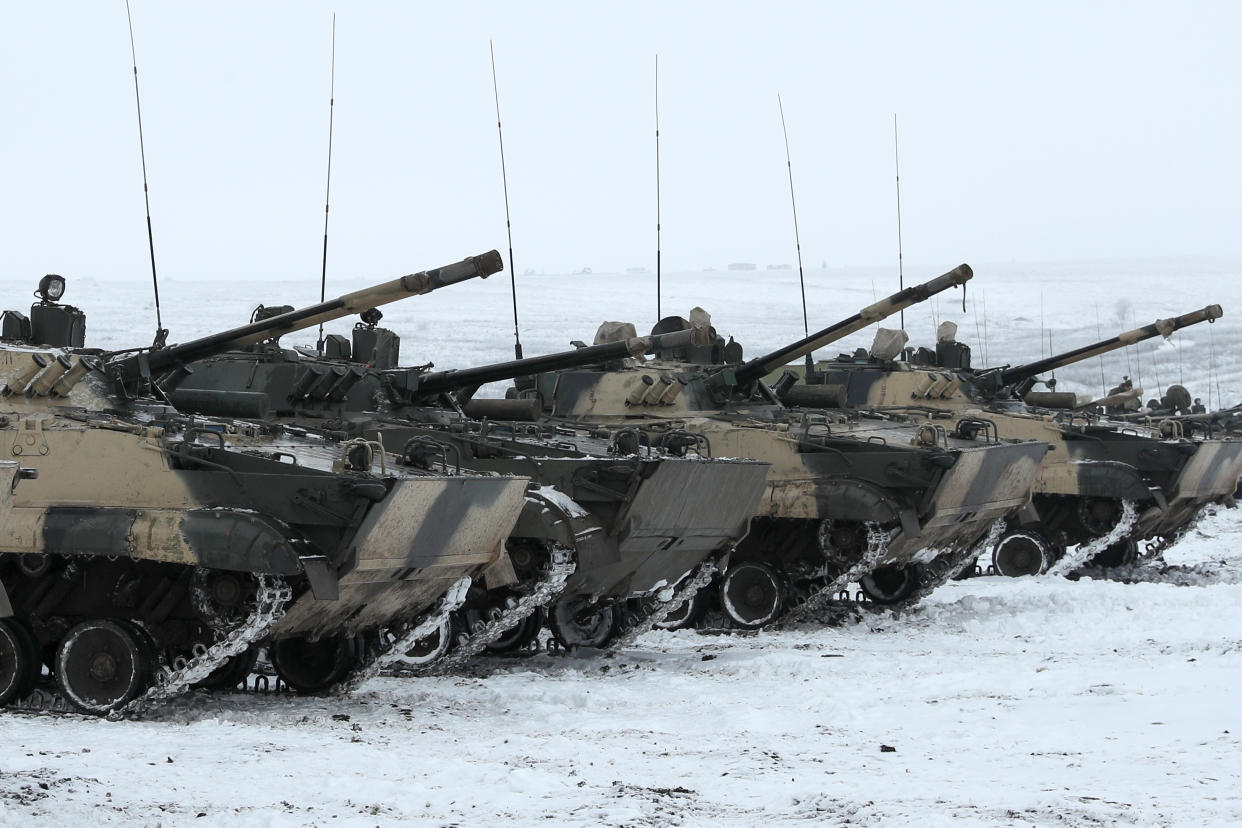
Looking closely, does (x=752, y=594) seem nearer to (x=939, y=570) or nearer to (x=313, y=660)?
(x=939, y=570)

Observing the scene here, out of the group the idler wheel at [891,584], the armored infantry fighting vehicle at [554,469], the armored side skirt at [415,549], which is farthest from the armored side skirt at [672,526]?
the idler wheel at [891,584]

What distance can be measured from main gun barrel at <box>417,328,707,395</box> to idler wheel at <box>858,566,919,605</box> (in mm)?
5049

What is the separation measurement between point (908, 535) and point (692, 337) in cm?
298

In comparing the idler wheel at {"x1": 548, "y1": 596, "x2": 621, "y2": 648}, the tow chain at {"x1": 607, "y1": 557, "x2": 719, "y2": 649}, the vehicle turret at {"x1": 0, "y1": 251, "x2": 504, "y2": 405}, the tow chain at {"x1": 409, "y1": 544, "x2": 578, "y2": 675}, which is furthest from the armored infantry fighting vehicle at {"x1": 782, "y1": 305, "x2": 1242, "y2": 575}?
the vehicle turret at {"x1": 0, "y1": 251, "x2": 504, "y2": 405}

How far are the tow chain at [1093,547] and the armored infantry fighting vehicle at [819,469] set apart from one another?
3.76 m

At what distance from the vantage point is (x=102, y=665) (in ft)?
39.0

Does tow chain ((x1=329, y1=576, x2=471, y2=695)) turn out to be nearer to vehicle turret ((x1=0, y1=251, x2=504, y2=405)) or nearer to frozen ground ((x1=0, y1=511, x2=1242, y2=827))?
frozen ground ((x1=0, y1=511, x2=1242, y2=827))

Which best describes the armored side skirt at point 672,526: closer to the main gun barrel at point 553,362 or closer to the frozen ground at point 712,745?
the frozen ground at point 712,745

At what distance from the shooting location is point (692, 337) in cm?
1700

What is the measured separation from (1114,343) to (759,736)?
15.8 metres

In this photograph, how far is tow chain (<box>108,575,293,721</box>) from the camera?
38.1ft

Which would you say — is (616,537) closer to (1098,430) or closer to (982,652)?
(982,652)

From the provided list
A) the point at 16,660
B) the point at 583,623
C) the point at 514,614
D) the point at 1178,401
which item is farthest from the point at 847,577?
the point at 1178,401

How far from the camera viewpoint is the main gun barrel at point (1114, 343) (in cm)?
2483
